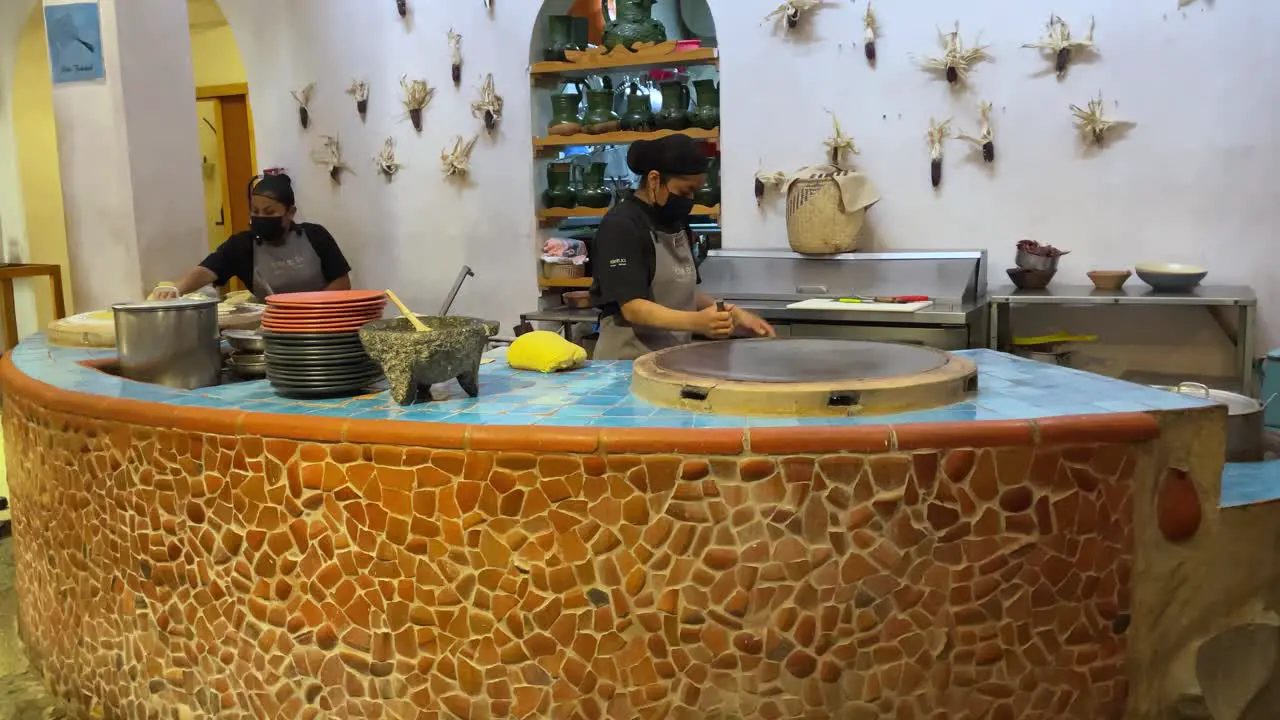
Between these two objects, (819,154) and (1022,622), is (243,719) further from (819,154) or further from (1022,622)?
(819,154)

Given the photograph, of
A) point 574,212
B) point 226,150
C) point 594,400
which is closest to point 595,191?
point 574,212

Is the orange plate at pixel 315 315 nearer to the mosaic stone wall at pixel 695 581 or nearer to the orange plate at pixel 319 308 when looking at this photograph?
the orange plate at pixel 319 308

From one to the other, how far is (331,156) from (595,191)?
178 cm

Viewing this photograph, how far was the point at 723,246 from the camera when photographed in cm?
527

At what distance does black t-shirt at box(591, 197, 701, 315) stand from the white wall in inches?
83.3

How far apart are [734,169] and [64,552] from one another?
3600 millimetres

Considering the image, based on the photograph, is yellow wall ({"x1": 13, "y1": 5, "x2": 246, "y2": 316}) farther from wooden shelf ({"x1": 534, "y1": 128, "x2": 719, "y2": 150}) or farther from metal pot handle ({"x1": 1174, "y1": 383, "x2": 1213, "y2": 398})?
metal pot handle ({"x1": 1174, "y1": 383, "x2": 1213, "y2": 398})

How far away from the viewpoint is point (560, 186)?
221 inches

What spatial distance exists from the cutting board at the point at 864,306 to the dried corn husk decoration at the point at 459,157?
2331 millimetres

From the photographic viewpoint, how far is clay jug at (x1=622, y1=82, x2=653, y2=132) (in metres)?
5.17

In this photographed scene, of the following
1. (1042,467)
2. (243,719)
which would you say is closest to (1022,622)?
(1042,467)

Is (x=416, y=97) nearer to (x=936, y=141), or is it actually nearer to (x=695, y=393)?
(x=936, y=141)

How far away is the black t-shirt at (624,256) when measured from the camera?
3.08 m

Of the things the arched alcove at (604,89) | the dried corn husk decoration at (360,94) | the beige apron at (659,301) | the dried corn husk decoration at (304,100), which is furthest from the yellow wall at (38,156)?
the beige apron at (659,301)
